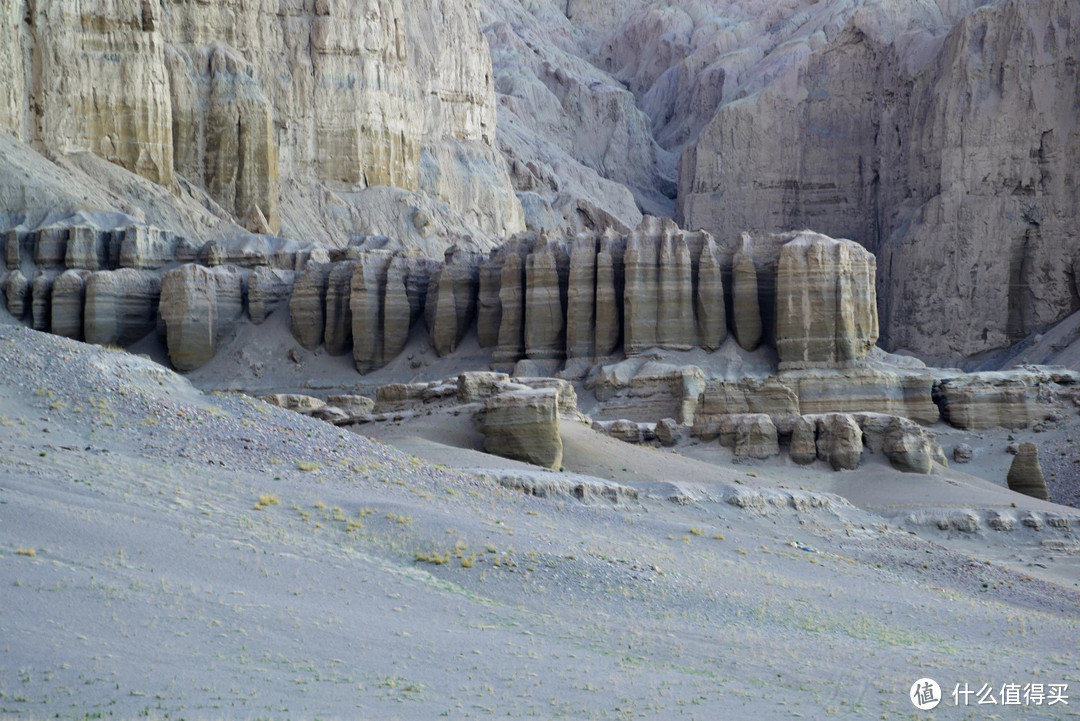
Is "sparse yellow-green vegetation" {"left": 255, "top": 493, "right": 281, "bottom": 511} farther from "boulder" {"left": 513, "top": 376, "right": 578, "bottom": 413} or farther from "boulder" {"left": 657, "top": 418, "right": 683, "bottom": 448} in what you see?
"boulder" {"left": 657, "top": 418, "right": 683, "bottom": 448}

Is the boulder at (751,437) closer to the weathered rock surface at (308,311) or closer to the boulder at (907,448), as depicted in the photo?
the boulder at (907,448)

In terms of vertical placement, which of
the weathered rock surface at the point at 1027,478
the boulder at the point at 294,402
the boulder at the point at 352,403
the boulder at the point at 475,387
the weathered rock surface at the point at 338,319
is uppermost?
the weathered rock surface at the point at 338,319

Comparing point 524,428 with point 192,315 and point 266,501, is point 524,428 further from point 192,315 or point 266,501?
point 192,315

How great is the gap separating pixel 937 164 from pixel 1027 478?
48073 mm

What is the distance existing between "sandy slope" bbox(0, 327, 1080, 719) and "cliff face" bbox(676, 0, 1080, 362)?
5463cm

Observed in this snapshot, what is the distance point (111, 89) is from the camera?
74.7 meters

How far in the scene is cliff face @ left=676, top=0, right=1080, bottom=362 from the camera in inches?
3265

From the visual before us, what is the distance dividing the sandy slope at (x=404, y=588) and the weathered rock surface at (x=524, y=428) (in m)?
3.71

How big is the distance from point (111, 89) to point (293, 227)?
40.6 ft

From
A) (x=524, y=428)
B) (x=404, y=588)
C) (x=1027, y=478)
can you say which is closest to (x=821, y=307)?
(x=1027, y=478)

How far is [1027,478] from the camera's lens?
43062 millimetres

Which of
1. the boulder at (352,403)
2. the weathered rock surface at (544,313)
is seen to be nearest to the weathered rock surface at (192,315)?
the weathered rock surface at (544,313)

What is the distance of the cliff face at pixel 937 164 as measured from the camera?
82.9 meters

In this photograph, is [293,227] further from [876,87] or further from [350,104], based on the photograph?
[876,87]
